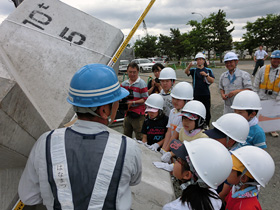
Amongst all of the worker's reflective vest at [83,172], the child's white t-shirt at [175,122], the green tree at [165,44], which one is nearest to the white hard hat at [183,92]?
the child's white t-shirt at [175,122]

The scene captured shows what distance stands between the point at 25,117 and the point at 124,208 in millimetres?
1090

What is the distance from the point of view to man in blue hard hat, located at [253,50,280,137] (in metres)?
4.18

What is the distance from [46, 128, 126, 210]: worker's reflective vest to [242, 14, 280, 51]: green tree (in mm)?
42229

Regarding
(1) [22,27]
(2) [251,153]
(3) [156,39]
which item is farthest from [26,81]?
(3) [156,39]

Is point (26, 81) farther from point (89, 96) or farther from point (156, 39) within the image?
point (156, 39)

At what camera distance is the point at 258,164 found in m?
1.49

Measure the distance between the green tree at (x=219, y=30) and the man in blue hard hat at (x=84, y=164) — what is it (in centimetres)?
4186

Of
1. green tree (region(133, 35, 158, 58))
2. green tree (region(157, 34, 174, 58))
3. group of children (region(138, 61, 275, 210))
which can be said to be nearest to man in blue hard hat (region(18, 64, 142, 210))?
group of children (region(138, 61, 275, 210))

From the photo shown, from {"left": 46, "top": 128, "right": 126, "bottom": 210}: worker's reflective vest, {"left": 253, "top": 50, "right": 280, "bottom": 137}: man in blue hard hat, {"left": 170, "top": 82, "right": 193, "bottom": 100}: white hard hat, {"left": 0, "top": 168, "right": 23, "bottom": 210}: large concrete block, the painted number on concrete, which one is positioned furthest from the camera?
{"left": 253, "top": 50, "right": 280, "bottom": 137}: man in blue hard hat

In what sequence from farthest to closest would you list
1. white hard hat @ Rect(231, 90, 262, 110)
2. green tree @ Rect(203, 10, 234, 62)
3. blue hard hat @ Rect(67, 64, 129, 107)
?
green tree @ Rect(203, 10, 234, 62) → white hard hat @ Rect(231, 90, 262, 110) → blue hard hat @ Rect(67, 64, 129, 107)

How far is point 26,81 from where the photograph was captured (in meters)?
2.35

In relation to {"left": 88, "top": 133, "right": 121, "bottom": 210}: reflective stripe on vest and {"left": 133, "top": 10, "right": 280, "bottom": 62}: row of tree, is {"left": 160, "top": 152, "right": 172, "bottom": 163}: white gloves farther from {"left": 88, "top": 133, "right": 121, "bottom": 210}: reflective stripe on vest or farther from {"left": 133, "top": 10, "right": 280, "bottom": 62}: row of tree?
{"left": 133, "top": 10, "right": 280, "bottom": 62}: row of tree

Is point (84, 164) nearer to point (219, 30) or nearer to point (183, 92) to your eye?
point (183, 92)

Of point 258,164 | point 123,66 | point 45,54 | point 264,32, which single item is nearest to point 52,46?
point 45,54
